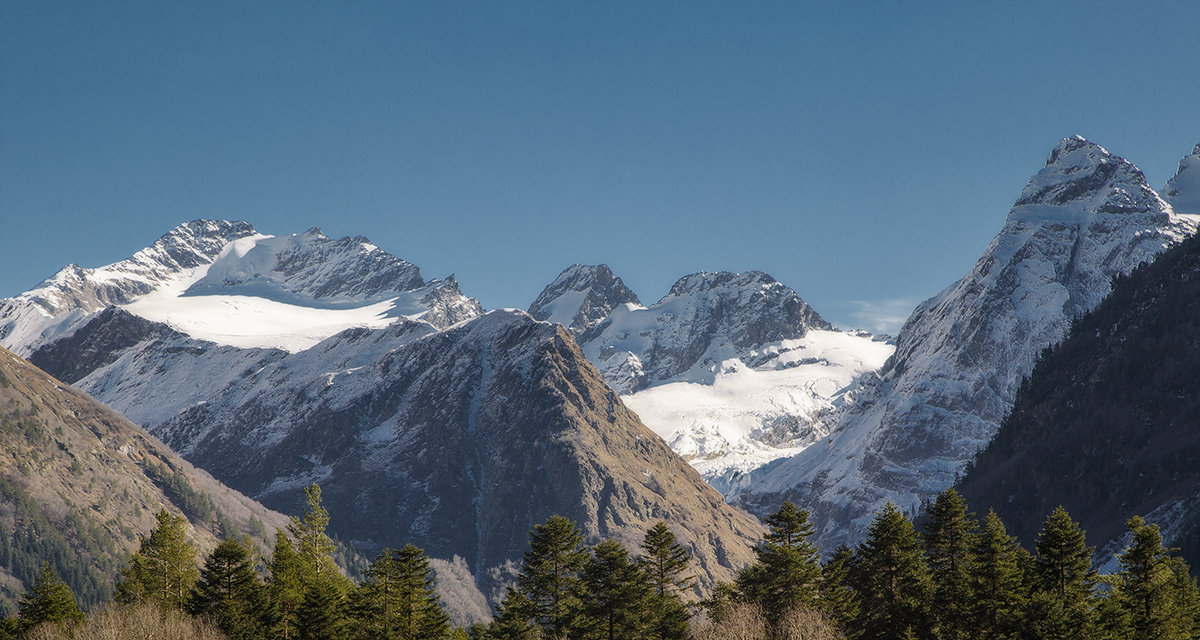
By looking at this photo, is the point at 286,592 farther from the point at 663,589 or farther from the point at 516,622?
the point at 663,589

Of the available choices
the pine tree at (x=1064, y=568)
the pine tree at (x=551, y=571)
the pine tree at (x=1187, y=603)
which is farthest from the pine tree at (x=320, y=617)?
the pine tree at (x=1187, y=603)

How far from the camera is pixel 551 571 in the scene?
10625cm

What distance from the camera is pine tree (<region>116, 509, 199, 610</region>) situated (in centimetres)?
11069

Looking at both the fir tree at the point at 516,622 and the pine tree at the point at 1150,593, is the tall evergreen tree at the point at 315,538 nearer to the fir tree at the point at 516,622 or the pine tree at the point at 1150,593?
the fir tree at the point at 516,622

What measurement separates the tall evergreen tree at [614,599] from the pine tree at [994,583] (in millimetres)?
30088

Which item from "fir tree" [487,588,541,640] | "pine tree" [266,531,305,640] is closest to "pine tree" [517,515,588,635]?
"fir tree" [487,588,541,640]

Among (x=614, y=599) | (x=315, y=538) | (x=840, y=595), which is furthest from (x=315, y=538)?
(x=840, y=595)

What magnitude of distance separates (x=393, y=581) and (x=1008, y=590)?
5531 cm

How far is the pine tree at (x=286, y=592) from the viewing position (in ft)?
340

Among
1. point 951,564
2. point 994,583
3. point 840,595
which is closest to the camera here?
point 994,583

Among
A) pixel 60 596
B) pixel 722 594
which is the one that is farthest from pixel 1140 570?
Answer: pixel 60 596

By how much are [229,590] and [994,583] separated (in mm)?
72091

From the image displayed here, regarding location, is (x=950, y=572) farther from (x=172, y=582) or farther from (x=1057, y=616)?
(x=172, y=582)

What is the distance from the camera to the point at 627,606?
4038 inches
